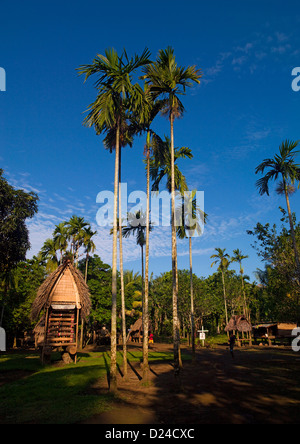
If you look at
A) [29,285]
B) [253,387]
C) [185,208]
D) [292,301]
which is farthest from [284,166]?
[29,285]

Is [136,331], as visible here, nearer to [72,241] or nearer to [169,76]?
[72,241]

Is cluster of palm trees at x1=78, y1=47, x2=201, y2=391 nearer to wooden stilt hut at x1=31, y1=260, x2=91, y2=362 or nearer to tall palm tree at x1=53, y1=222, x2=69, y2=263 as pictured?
wooden stilt hut at x1=31, y1=260, x2=91, y2=362

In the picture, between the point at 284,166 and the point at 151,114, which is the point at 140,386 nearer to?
the point at 151,114

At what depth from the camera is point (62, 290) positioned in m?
21.2

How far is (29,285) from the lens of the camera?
3909 centimetres

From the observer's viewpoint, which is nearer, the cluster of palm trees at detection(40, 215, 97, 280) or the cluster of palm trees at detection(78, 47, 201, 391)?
the cluster of palm trees at detection(78, 47, 201, 391)

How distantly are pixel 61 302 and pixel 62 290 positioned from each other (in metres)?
0.89

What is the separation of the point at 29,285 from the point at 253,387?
34220 mm

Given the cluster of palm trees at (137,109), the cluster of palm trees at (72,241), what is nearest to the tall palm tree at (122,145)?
the cluster of palm trees at (137,109)

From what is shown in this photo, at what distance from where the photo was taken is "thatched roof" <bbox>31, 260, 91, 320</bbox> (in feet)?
68.0

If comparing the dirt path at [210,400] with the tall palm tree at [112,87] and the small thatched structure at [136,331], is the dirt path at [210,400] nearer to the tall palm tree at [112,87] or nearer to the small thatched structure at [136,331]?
the tall palm tree at [112,87]

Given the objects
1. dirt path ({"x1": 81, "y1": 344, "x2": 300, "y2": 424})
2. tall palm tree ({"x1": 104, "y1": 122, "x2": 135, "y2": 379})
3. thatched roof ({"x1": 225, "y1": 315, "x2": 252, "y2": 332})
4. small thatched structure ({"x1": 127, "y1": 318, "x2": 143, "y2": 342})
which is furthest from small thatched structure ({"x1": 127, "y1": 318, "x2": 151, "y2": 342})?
dirt path ({"x1": 81, "y1": 344, "x2": 300, "y2": 424})

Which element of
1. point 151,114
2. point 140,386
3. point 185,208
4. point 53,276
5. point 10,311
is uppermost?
point 151,114

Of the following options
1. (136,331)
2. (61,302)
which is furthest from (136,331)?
(61,302)
